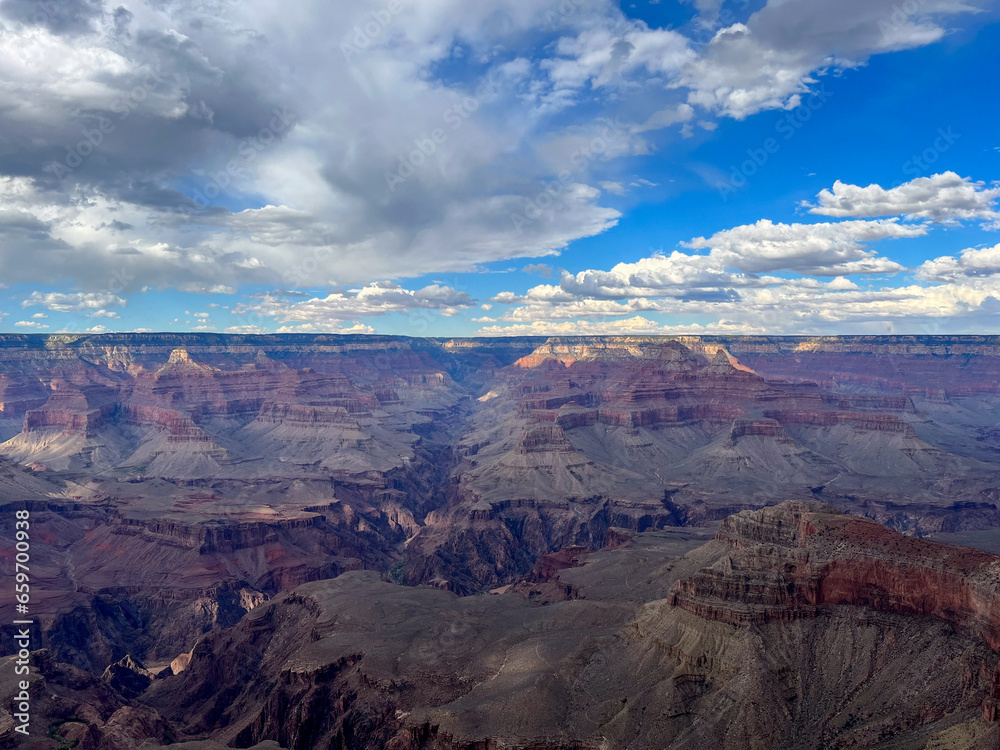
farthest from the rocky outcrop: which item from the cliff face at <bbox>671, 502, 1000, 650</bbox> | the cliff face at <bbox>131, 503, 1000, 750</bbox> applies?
the cliff face at <bbox>131, 503, 1000, 750</bbox>

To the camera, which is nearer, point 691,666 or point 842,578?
point 691,666

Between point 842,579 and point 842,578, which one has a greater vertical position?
point 842,578

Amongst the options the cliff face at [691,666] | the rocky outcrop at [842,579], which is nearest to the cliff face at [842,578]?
the rocky outcrop at [842,579]

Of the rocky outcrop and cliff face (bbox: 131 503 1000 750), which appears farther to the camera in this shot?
the rocky outcrop

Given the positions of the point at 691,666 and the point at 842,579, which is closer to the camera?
the point at 691,666

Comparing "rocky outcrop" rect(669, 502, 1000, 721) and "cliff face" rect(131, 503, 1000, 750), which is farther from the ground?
"rocky outcrop" rect(669, 502, 1000, 721)

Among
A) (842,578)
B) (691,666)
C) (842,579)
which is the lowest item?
(691,666)

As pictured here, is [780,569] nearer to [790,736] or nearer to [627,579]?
[790,736]

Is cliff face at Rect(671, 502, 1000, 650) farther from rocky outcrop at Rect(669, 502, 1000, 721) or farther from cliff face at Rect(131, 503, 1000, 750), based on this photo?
cliff face at Rect(131, 503, 1000, 750)

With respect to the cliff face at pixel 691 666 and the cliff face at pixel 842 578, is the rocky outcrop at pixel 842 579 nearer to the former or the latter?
the cliff face at pixel 842 578

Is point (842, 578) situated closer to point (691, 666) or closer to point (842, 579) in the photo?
point (842, 579)

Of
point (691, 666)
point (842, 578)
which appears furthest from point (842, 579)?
point (691, 666)
